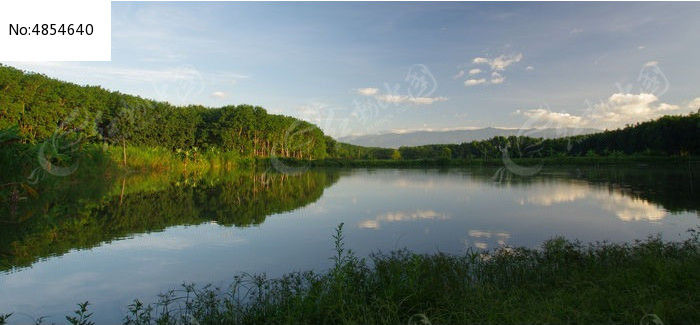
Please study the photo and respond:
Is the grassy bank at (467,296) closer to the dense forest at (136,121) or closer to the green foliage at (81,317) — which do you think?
the green foliage at (81,317)

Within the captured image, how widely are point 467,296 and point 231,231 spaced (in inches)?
275

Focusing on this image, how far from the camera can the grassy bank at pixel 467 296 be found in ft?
13.0

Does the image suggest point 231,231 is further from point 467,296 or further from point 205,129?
point 205,129

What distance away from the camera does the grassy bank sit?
3973 millimetres

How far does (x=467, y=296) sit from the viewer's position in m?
4.60

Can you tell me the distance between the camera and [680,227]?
9453 mm

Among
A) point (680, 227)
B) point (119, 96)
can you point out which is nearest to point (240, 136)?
point (119, 96)

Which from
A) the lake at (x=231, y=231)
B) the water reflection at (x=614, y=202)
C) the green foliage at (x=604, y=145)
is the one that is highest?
the green foliage at (x=604, y=145)

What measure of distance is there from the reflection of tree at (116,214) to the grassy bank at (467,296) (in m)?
4.63

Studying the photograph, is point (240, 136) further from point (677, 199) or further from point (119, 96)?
point (677, 199)

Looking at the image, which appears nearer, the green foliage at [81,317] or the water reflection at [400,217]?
the green foliage at [81,317]

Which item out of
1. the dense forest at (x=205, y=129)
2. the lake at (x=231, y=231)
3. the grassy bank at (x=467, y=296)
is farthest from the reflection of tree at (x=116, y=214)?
the grassy bank at (x=467, y=296)

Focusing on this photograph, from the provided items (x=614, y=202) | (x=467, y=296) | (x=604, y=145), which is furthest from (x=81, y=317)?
(x=604, y=145)

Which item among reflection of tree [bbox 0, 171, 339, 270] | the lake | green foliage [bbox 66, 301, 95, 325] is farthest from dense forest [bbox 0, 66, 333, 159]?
green foliage [bbox 66, 301, 95, 325]
